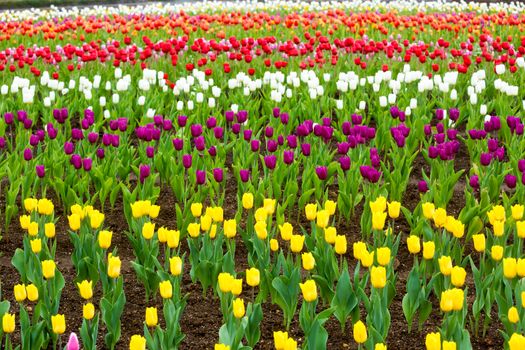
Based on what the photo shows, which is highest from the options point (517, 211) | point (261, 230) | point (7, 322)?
point (517, 211)

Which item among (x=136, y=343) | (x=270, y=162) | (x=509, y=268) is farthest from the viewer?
(x=270, y=162)

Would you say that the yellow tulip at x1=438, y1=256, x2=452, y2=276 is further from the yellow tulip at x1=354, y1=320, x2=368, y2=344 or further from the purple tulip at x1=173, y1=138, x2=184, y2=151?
the purple tulip at x1=173, y1=138, x2=184, y2=151

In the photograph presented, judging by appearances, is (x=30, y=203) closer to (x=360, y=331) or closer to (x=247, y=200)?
(x=247, y=200)

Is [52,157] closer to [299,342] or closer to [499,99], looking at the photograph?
[299,342]

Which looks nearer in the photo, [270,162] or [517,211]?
[517,211]

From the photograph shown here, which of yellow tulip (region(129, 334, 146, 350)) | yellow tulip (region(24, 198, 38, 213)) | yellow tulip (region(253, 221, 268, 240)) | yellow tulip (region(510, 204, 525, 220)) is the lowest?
yellow tulip (region(24, 198, 38, 213))

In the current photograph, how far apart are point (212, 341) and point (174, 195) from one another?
7.22 feet

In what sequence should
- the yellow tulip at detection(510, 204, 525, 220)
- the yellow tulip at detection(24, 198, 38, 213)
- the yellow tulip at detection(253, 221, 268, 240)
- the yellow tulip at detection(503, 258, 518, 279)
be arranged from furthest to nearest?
the yellow tulip at detection(24, 198, 38, 213) < the yellow tulip at detection(510, 204, 525, 220) < the yellow tulip at detection(253, 221, 268, 240) < the yellow tulip at detection(503, 258, 518, 279)

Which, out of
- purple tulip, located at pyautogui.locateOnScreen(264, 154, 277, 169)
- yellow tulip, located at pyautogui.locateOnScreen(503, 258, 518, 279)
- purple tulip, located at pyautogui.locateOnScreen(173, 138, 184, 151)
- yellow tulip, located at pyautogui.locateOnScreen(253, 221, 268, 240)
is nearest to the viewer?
yellow tulip, located at pyautogui.locateOnScreen(503, 258, 518, 279)

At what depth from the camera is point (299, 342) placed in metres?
3.79

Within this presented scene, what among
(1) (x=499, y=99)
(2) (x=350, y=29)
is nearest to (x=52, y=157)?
(1) (x=499, y=99)

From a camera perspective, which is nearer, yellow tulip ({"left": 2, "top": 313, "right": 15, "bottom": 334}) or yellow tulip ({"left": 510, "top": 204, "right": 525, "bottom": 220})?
yellow tulip ({"left": 2, "top": 313, "right": 15, "bottom": 334})

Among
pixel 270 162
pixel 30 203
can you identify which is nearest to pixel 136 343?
pixel 30 203

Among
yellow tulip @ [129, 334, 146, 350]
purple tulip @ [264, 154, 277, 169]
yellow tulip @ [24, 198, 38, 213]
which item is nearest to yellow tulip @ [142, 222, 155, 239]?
yellow tulip @ [24, 198, 38, 213]
